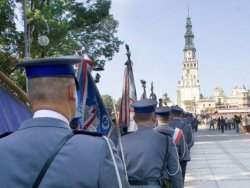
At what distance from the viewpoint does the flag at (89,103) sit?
498 cm

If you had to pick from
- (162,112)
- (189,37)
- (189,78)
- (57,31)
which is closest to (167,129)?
(162,112)

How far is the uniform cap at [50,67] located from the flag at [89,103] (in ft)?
7.76

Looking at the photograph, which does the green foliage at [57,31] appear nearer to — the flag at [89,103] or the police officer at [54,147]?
the flag at [89,103]

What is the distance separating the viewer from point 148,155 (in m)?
5.31

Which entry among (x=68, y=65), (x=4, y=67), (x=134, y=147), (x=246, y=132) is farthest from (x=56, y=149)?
(x=246, y=132)

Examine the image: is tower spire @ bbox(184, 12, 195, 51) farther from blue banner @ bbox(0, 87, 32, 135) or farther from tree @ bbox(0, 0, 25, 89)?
blue banner @ bbox(0, 87, 32, 135)

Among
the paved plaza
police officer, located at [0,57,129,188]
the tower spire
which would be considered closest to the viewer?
police officer, located at [0,57,129,188]

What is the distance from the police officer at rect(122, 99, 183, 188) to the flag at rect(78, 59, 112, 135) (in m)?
0.40

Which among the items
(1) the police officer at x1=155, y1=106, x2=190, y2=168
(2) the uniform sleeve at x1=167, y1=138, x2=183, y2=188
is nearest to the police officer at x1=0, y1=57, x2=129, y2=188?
(2) the uniform sleeve at x1=167, y1=138, x2=183, y2=188

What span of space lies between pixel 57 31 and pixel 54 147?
21222 millimetres

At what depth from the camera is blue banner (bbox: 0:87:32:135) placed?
406cm

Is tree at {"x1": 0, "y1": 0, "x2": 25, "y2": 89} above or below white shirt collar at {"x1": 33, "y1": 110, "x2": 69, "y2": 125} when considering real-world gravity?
above

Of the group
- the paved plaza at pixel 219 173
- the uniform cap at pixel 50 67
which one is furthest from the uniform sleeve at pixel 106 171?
the paved plaza at pixel 219 173

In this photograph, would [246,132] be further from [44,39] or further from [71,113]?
[71,113]
